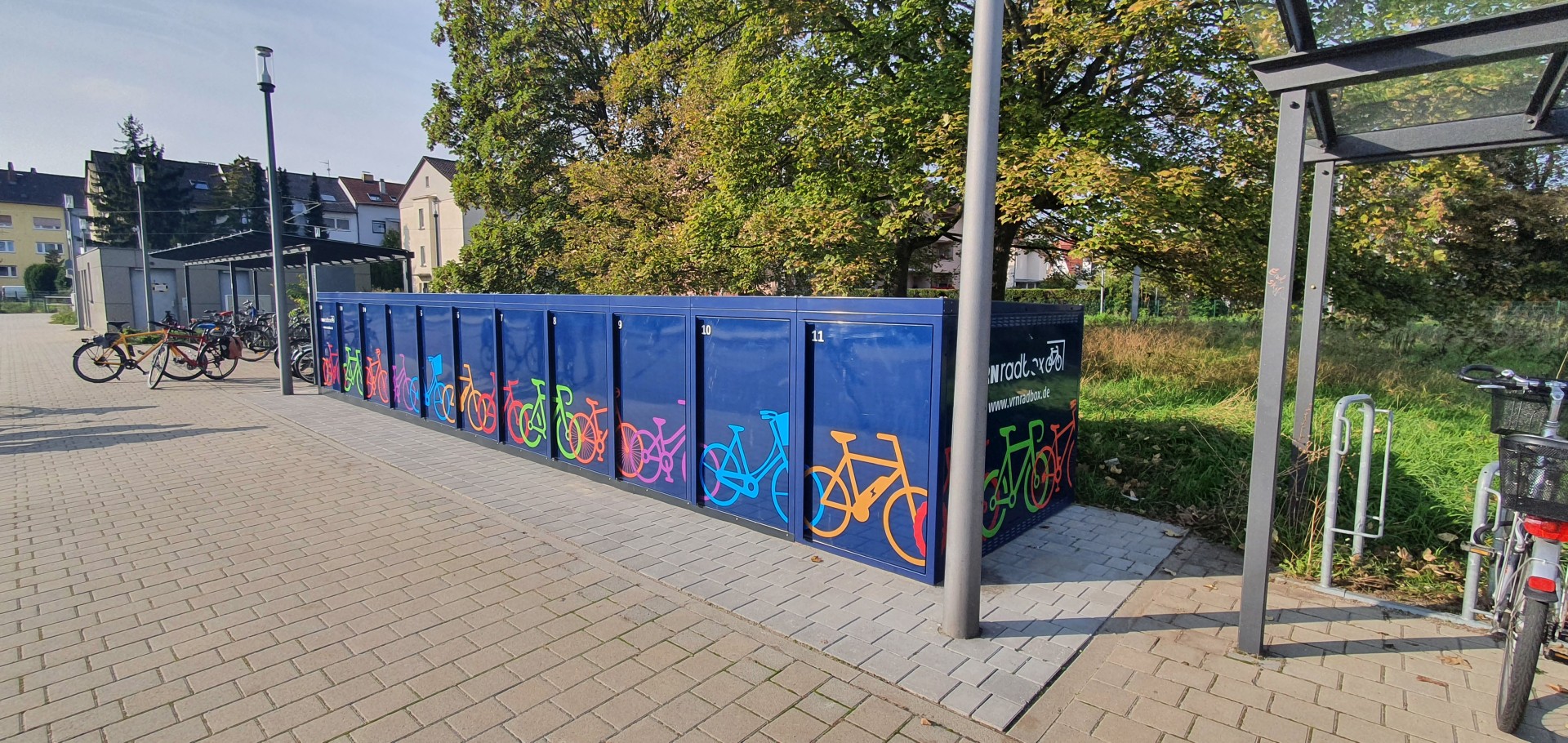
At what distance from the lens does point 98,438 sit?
843cm

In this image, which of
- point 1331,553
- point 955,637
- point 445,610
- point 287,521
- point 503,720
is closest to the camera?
point 503,720

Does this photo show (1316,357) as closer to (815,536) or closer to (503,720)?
(815,536)

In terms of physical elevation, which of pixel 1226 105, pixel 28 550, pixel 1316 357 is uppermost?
pixel 1226 105

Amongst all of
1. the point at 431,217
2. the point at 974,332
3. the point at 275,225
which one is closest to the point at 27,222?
the point at 431,217

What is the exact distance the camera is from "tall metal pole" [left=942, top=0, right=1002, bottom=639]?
316 cm

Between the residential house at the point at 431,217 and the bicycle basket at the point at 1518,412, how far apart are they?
44.8 m

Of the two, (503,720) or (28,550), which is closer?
(503,720)

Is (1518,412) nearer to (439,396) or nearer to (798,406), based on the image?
(798,406)

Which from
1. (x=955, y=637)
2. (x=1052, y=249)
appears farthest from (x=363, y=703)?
(x=1052, y=249)

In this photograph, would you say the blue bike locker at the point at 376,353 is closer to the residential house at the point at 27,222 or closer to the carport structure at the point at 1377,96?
the carport structure at the point at 1377,96

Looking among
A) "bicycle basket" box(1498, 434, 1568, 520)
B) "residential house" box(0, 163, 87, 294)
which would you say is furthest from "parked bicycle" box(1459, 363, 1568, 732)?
"residential house" box(0, 163, 87, 294)

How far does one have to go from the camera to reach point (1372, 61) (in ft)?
10.3

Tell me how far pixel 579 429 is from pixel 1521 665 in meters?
5.94

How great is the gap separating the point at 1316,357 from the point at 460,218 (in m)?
46.4
